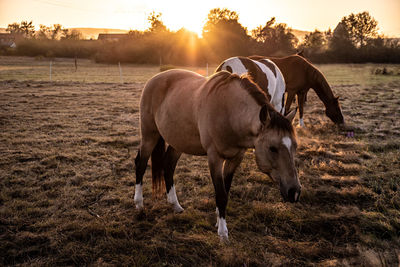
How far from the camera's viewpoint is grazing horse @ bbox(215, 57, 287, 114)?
5066mm

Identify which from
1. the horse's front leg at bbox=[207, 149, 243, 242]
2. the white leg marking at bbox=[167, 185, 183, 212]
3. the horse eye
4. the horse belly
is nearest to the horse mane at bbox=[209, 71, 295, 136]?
the horse eye

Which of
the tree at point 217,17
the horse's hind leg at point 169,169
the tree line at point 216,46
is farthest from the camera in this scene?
the tree at point 217,17

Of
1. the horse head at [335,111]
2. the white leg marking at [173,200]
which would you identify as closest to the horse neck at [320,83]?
the horse head at [335,111]

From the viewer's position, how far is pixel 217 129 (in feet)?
8.58

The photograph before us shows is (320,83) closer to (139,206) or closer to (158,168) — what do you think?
(158,168)

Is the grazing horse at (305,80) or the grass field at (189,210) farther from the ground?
the grazing horse at (305,80)

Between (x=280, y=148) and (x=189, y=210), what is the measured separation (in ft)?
5.81

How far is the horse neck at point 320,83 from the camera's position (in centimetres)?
726

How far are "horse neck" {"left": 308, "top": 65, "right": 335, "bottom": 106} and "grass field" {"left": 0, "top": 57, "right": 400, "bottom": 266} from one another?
4.64 feet

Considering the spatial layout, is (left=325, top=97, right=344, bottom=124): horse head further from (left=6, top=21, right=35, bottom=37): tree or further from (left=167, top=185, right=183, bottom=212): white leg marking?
(left=6, top=21, right=35, bottom=37): tree

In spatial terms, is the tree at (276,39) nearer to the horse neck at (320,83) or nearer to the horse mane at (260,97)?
the horse neck at (320,83)

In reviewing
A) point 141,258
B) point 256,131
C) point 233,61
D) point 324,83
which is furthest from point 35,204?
point 324,83

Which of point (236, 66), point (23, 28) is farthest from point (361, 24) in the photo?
point (23, 28)

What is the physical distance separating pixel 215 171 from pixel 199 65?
39.5 metres
